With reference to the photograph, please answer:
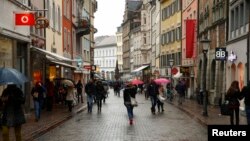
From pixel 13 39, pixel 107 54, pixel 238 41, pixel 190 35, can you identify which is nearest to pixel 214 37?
pixel 238 41

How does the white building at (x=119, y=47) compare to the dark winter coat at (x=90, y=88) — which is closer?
the dark winter coat at (x=90, y=88)

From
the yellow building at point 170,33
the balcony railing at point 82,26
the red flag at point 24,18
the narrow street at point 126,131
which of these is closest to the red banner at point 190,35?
the balcony railing at point 82,26

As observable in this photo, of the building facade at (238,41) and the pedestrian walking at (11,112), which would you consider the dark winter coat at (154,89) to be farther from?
the pedestrian walking at (11,112)

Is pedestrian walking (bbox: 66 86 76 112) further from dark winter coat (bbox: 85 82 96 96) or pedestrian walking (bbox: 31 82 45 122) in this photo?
pedestrian walking (bbox: 31 82 45 122)

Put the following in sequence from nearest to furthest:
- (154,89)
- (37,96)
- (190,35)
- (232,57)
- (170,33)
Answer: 1. (37,96)
2. (154,89)
3. (232,57)
4. (190,35)
5. (170,33)

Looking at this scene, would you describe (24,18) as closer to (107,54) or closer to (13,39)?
(13,39)

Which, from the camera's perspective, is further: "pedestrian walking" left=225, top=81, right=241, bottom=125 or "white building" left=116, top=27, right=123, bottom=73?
"white building" left=116, top=27, right=123, bottom=73

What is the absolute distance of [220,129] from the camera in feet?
23.0

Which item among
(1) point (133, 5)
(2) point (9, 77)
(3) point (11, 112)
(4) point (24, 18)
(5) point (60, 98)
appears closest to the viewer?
(3) point (11, 112)

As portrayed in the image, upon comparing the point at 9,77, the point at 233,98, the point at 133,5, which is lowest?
the point at 233,98

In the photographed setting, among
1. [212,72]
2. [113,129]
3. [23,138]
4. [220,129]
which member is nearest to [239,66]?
[212,72]

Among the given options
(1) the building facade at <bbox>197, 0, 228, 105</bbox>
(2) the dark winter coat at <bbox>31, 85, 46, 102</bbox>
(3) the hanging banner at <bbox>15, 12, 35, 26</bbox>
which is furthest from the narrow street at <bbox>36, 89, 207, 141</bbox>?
(1) the building facade at <bbox>197, 0, 228, 105</bbox>

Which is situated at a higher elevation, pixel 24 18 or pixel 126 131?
pixel 24 18

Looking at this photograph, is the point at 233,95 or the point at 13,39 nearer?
the point at 233,95
